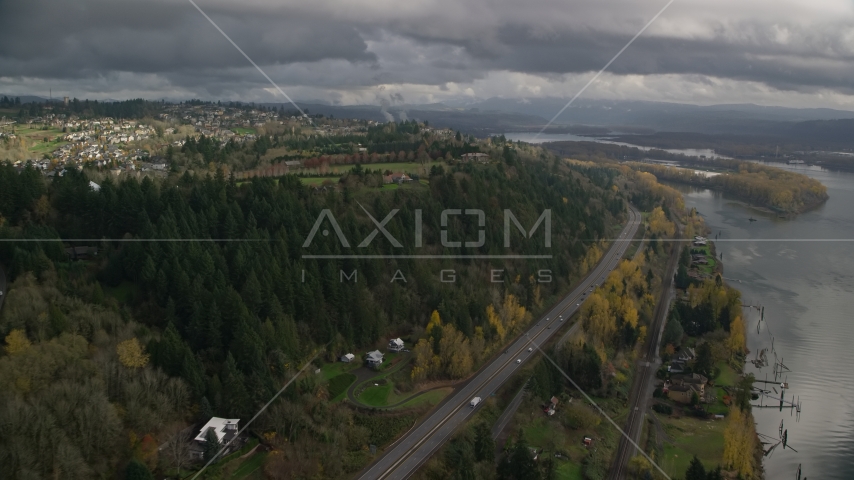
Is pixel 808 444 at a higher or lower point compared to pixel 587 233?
lower

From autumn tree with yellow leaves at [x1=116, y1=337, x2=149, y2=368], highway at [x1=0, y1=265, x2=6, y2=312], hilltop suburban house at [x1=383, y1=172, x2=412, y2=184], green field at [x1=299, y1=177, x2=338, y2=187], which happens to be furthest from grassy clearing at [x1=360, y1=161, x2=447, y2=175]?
autumn tree with yellow leaves at [x1=116, y1=337, x2=149, y2=368]

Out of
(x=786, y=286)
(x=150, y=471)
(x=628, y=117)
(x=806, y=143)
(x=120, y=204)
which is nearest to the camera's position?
(x=150, y=471)

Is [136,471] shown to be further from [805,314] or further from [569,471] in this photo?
[805,314]

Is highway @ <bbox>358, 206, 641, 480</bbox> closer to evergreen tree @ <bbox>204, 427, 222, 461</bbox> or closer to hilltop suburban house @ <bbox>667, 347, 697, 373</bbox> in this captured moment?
evergreen tree @ <bbox>204, 427, 222, 461</bbox>

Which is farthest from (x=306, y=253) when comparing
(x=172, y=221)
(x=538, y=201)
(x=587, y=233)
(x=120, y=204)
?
(x=587, y=233)

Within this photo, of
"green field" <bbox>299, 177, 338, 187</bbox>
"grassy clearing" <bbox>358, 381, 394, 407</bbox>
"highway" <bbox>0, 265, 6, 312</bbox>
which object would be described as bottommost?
"grassy clearing" <bbox>358, 381, 394, 407</bbox>

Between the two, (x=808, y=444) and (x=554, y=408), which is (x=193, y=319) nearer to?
(x=554, y=408)
